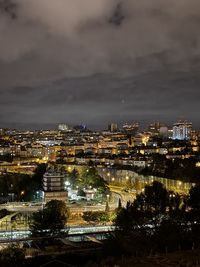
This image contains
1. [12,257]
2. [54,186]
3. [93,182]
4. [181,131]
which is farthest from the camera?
[181,131]

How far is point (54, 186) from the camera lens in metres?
18.2

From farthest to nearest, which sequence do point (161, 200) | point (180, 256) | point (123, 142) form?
point (123, 142)
point (161, 200)
point (180, 256)

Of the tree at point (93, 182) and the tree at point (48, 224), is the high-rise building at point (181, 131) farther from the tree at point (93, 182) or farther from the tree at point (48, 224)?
the tree at point (48, 224)

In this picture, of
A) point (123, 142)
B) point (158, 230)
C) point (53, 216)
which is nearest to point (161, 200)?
point (158, 230)

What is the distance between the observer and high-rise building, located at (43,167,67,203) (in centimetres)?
1780

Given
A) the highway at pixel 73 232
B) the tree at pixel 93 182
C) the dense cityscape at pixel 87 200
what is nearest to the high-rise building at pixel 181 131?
the dense cityscape at pixel 87 200

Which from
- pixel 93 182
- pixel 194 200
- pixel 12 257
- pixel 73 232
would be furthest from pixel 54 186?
pixel 12 257

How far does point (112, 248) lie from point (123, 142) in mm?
47304

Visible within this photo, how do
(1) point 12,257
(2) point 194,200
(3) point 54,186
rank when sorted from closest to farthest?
1. (1) point 12,257
2. (2) point 194,200
3. (3) point 54,186

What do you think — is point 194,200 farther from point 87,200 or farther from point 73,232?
point 87,200

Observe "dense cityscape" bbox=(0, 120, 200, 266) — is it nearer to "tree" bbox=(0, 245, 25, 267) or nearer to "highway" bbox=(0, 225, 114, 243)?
"highway" bbox=(0, 225, 114, 243)

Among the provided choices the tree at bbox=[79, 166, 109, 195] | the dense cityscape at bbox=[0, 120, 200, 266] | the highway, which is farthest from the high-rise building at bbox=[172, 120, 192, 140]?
the highway

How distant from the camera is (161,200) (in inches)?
445

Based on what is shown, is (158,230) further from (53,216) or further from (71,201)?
(71,201)
